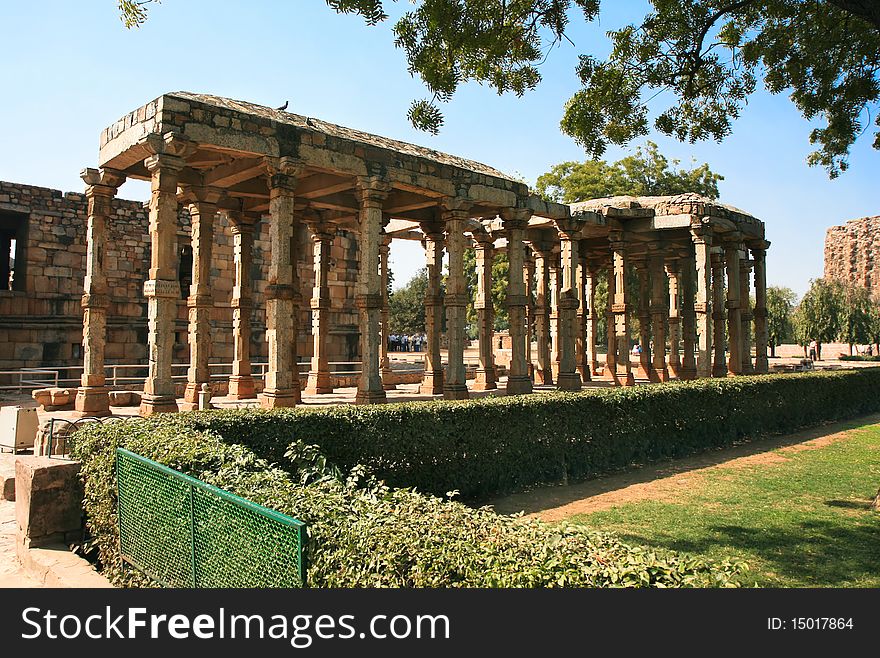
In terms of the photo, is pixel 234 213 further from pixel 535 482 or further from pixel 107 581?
pixel 107 581

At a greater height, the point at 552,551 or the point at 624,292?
the point at 624,292

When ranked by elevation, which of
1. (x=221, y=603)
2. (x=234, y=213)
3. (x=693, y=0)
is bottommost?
(x=221, y=603)

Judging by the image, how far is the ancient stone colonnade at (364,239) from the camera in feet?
34.1

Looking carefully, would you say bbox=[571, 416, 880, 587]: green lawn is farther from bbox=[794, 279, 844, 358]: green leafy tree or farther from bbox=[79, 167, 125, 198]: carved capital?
bbox=[794, 279, 844, 358]: green leafy tree

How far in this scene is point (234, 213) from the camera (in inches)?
596

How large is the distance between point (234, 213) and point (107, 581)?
1098 centimetres

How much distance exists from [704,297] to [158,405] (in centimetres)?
1523

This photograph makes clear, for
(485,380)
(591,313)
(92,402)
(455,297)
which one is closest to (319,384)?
(485,380)

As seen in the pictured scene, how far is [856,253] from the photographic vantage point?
60531 mm

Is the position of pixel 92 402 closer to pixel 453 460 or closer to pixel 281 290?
pixel 281 290

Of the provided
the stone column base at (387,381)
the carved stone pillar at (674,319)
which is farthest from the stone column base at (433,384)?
the carved stone pillar at (674,319)

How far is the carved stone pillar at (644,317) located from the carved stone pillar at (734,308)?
9.02 ft

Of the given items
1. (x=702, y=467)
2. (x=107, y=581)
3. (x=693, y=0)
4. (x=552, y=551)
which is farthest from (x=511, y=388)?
(x=552, y=551)

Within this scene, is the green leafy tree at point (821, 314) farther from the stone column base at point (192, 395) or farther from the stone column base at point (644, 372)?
the stone column base at point (192, 395)
